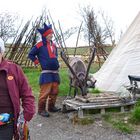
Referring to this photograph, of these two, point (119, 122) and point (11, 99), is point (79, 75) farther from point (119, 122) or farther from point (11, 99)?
point (11, 99)

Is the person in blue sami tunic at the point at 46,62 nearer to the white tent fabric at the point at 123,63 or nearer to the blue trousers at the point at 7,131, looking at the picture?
the white tent fabric at the point at 123,63

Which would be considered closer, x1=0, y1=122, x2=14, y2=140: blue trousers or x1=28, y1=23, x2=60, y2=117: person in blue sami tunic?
x1=0, y1=122, x2=14, y2=140: blue trousers

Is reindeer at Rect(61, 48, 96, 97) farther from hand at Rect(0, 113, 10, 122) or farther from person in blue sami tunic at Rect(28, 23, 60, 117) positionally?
hand at Rect(0, 113, 10, 122)

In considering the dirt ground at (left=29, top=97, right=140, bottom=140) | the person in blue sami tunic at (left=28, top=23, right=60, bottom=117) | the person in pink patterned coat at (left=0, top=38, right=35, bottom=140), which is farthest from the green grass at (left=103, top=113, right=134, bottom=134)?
the person in pink patterned coat at (left=0, top=38, right=35, bottom=140)

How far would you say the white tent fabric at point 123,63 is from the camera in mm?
10212

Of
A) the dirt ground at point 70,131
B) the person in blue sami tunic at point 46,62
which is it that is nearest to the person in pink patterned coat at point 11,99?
the dirt ground at point 70,131

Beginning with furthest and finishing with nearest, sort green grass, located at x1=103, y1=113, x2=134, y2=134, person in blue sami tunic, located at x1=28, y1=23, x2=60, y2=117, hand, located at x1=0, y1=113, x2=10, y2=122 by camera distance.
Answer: person in blue sami tunic, located at x1=28, y1=23, x2=60, y2=117
green grass, located at x1=103, y1=113, x2=134, y2=134
hand, located at x1=0, y1=113, x2=10, y2=122

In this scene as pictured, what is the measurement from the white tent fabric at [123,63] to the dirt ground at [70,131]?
9.51ft

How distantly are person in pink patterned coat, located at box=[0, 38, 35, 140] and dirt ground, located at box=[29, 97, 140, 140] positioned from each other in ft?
8.76

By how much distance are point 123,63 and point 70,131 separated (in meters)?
4.23

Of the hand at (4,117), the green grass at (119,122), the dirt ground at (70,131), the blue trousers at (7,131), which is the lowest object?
the dirt ground at (70,131)

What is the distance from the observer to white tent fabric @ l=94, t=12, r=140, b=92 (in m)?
10.2

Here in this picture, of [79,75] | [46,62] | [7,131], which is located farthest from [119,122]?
[7,131]

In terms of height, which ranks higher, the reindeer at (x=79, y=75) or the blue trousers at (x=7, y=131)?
the reindeer at (x=79, y=75)
